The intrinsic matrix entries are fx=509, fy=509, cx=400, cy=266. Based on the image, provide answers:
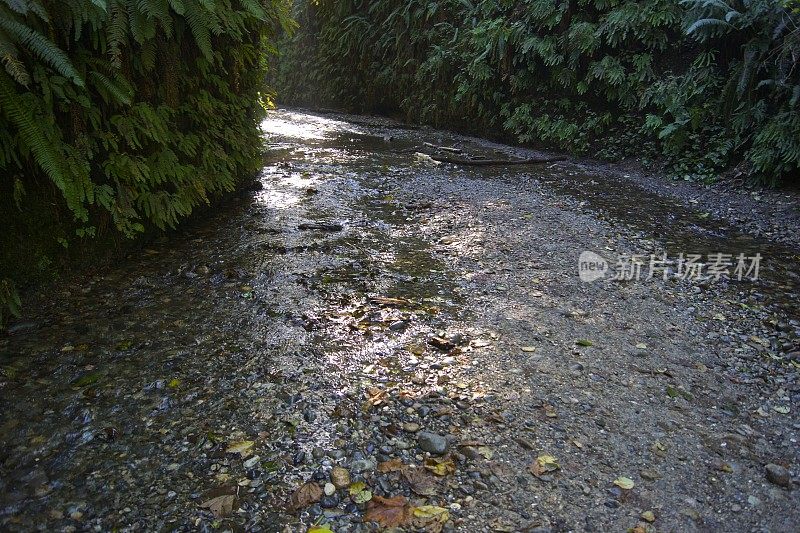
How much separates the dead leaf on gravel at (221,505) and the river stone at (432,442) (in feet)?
2.74

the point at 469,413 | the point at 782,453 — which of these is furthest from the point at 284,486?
the point at 782,453

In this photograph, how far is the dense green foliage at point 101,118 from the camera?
2.83 metres

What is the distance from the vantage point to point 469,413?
101 inches

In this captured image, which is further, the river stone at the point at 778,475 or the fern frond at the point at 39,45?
the fern frond at the point at 39,45

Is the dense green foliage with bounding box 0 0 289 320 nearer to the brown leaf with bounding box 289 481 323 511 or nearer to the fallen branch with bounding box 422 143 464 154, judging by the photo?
the brown leaf with bounding box 289 481 323 511

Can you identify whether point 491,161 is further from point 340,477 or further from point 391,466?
point 340,477

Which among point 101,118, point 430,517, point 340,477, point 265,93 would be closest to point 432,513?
point 430,517

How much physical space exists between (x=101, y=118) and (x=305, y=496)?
2887mm

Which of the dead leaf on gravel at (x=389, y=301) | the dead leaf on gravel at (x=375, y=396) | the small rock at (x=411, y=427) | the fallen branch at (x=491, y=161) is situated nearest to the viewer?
the small rock at (x=411, y=427)

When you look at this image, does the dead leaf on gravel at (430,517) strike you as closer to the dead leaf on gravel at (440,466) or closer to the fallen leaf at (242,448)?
the dead leaf on gravel at (440,466)

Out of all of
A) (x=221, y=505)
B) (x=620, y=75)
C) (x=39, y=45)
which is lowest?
(x=221, y=505)

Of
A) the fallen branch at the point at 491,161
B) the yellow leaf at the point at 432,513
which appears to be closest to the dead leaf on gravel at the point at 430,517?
the yellow leaf at the point at 432,513

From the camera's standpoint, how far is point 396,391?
2686 mm

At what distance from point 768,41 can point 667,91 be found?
Result: 1.48 m
